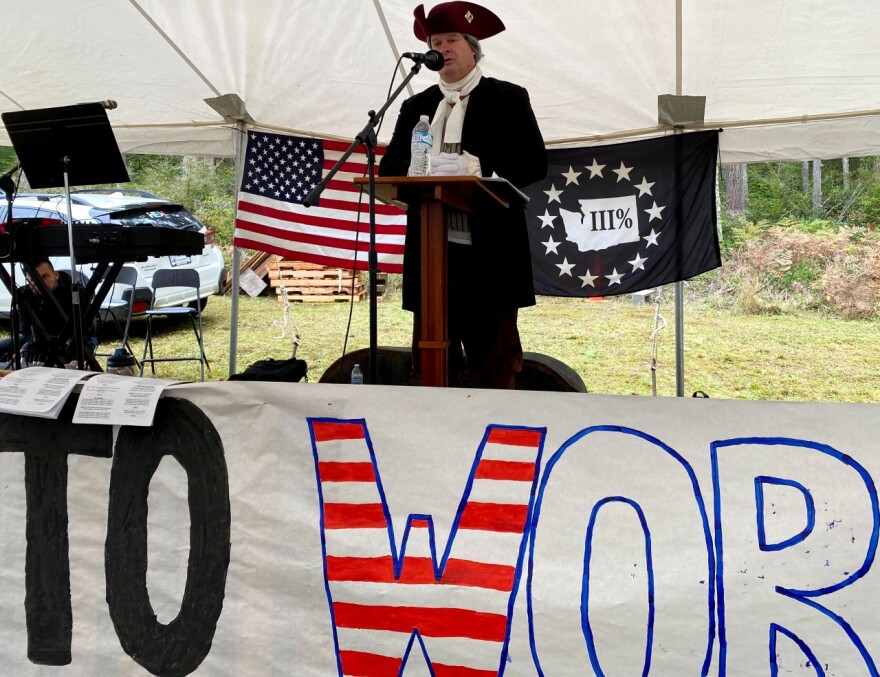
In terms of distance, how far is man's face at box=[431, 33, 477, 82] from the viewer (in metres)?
2.48

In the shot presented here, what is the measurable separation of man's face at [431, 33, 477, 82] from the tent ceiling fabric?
3.47 feet

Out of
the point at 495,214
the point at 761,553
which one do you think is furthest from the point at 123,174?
the point at 761,553

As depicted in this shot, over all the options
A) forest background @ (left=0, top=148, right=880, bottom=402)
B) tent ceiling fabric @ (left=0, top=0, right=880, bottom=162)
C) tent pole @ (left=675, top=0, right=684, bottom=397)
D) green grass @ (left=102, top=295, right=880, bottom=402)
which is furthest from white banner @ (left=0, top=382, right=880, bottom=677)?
green grass @ (left=102, top=295, right=880, bottom=402)

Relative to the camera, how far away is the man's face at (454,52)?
2479 millimetres

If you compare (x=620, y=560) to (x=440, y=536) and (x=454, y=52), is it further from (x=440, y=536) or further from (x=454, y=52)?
(x=454, y=52)

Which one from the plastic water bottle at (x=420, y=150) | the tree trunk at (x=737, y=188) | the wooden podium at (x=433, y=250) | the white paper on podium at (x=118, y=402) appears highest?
the tree trunk at (x=737, y=188)

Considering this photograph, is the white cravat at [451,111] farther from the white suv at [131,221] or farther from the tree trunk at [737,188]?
Answer: the tree trunk at [737,188]

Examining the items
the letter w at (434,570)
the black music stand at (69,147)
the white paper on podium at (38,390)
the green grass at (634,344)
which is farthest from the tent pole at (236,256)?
the letter w at (434,570)

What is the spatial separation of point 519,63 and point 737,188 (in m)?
12.2

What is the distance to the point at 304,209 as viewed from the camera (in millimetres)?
4984

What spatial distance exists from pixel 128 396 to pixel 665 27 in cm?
279

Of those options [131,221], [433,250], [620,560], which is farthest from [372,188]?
[131,221]

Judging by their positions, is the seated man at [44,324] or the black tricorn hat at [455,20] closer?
the black tricorn hat at [455,20]

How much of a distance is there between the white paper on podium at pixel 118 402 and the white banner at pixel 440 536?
42mm
